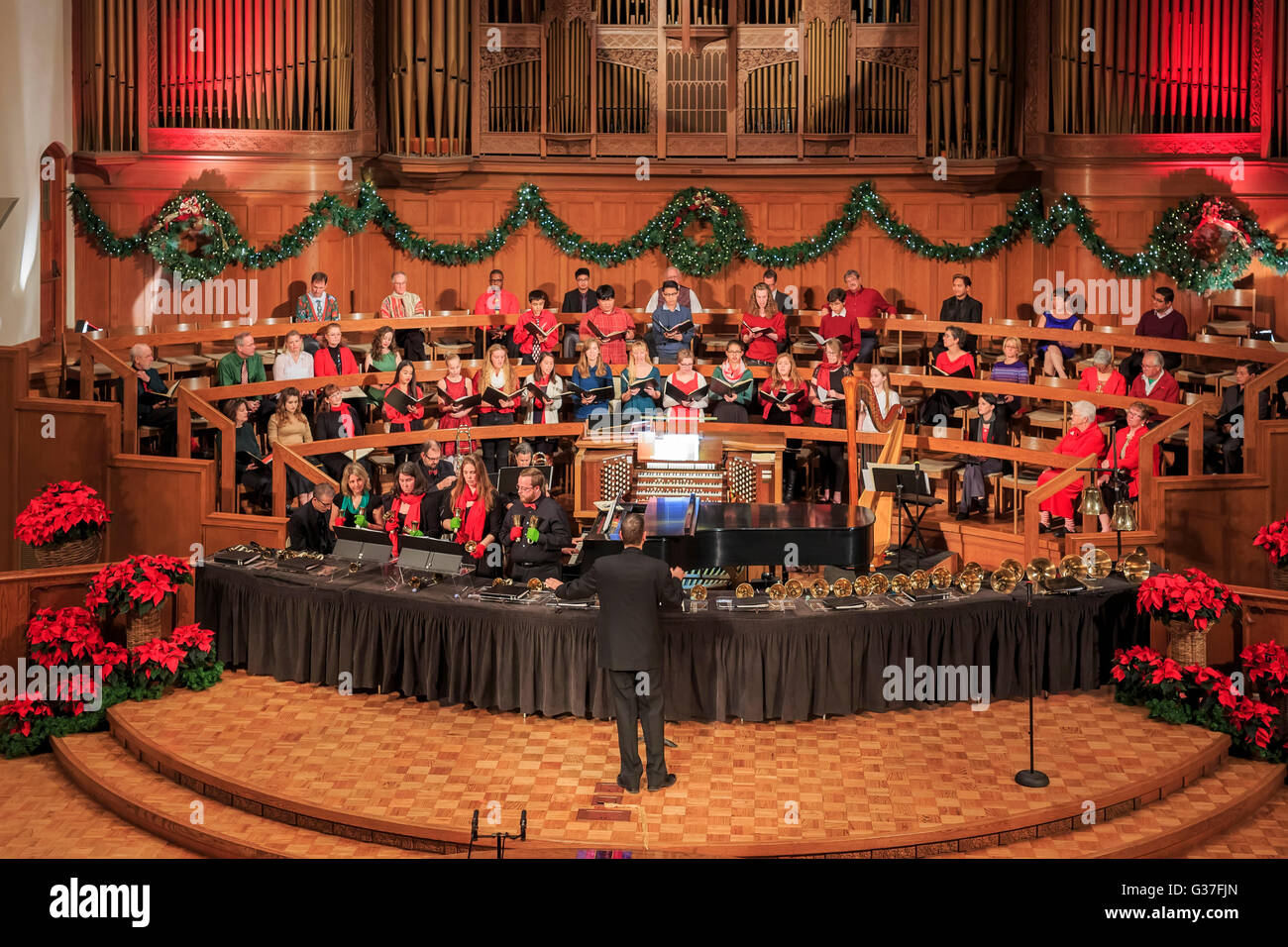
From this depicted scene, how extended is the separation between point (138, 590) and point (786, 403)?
565 centimetres

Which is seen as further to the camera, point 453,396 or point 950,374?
point 950,374

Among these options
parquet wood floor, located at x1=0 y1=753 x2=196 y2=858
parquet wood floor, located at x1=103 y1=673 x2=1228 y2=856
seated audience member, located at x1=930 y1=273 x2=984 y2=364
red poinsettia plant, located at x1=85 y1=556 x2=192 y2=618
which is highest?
seated audience member, located at x1=930 y1=273 x2=984 y2=364

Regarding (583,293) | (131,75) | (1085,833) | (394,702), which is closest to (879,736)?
(1085,833)

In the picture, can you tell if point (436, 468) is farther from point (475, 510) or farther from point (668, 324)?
point (668, 324)

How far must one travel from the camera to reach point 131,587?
10500mm

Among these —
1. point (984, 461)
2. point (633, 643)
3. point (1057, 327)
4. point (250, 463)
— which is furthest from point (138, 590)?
point (1057, 327)

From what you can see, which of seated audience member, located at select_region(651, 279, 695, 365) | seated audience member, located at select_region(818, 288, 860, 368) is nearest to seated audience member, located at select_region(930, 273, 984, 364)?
seated audience member, located at select_region(818, 288, 860, 368)

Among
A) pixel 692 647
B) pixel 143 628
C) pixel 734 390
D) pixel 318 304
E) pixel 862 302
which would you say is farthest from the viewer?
pixel 862 302

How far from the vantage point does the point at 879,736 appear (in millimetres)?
9859

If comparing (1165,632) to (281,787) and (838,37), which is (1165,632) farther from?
(838,37)

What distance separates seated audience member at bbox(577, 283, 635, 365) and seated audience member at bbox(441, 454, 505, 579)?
3.42 m

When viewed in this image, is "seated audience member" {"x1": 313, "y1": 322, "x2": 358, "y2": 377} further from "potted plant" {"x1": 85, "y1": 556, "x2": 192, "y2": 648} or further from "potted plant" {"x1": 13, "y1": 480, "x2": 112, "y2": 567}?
"potted plant" {"x1": 85, "y1": 556, "x2": 192, "y2": 648}

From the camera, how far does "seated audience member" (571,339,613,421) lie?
556 inches

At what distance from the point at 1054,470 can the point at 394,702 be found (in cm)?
544
